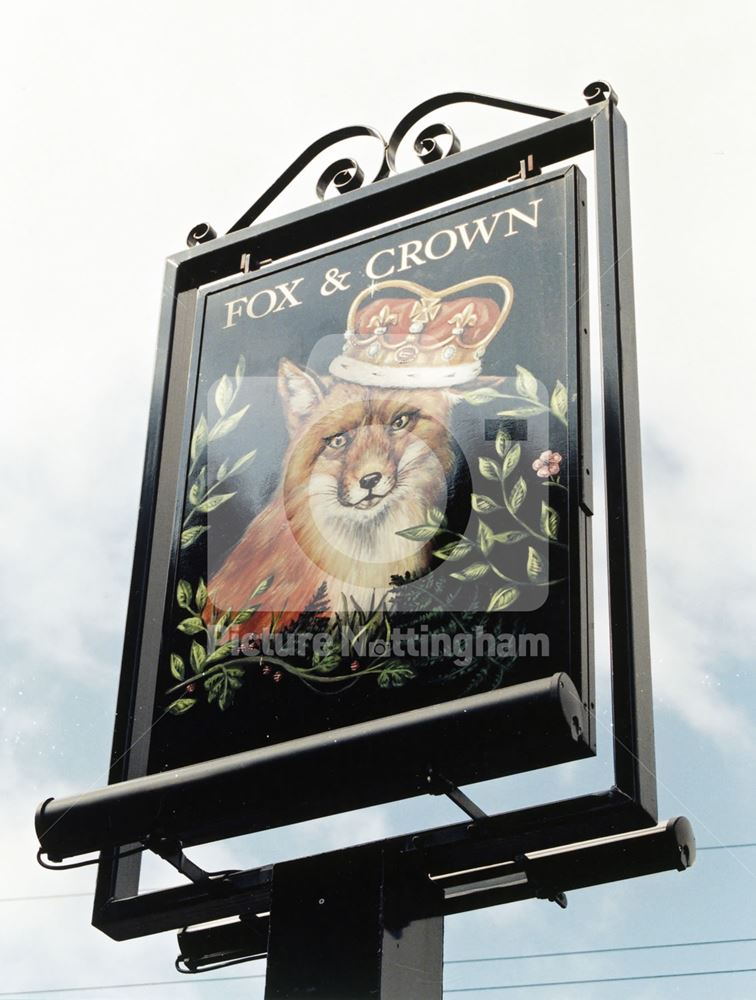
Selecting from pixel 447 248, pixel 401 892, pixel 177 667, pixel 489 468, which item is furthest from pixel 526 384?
pixel 401 892

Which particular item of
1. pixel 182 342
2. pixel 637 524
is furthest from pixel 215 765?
pixel 182 342

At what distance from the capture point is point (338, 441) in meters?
4.43

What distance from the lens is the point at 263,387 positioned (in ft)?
15.4

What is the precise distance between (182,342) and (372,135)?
3.53 feet

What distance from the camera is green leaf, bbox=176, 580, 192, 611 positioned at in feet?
14.4

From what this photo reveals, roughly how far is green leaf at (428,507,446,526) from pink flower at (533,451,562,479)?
285 mm

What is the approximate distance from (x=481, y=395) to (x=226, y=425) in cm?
92

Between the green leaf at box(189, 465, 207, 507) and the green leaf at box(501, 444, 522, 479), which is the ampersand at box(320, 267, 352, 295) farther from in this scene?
the green leaf at box(501, 444, 522, 479)

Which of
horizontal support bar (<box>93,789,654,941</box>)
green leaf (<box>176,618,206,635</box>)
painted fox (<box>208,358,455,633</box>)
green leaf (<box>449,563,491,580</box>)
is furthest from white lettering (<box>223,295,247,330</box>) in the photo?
horizontal support bar (<box>93,789,654,941</box>)

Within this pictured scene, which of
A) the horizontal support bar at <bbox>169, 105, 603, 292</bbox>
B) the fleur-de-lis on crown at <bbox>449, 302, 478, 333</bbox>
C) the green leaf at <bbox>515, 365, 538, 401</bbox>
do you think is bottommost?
the green leaf at <bbox>515, 365, 538, 401</bbox>

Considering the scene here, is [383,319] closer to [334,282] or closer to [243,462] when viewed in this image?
[334,282]

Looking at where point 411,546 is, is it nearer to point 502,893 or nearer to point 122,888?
point 502,893

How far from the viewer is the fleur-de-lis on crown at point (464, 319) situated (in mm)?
4391

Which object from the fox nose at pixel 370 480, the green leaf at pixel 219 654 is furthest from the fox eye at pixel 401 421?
the green leaf at pixel 219 654
